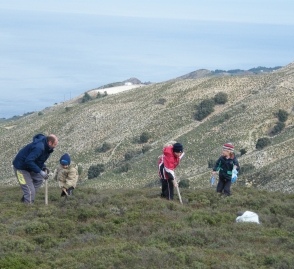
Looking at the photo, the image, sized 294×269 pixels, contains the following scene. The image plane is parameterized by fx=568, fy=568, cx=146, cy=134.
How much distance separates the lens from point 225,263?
9156 mm

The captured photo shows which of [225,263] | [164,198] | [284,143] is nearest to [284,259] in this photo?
[225,263]

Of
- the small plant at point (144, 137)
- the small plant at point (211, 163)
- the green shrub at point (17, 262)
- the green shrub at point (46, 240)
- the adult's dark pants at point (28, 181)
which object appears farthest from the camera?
the small plant at point (144, 137)

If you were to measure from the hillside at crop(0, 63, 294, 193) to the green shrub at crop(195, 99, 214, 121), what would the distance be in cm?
56

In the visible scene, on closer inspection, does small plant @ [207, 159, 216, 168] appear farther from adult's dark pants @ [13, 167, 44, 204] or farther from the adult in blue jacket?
the adult in blue jacket

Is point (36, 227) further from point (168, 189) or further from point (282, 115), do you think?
point (282, 115)

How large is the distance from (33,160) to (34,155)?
0.44ft

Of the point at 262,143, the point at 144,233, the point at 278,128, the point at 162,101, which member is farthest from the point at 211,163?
the point at 144,233

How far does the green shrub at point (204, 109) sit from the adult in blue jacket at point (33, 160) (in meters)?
40.5

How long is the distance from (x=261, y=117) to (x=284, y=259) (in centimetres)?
4049

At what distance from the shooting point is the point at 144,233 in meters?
11.6

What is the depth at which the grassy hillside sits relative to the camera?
9.41 meters

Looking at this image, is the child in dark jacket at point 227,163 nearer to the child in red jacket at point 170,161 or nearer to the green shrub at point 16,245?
the child in red jacket at point 170,161

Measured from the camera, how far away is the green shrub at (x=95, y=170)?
4516 centimetres

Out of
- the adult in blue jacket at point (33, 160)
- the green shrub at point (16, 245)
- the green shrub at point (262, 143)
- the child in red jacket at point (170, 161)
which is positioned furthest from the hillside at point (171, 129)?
the green shrub at point (16, 245)
